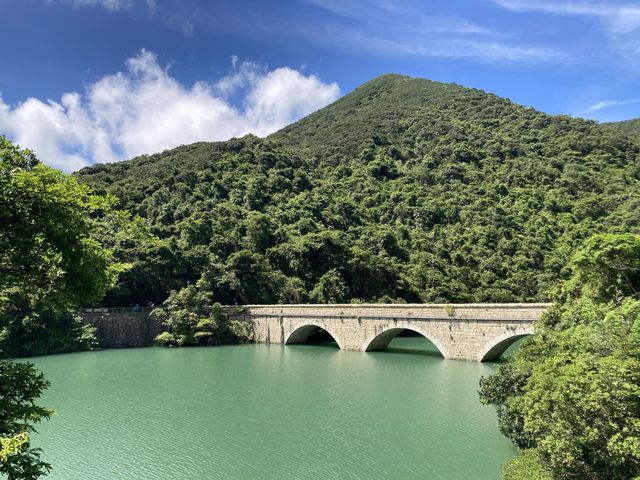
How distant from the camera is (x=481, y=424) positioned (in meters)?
15.9

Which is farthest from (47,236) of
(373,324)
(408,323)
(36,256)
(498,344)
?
(373,324)

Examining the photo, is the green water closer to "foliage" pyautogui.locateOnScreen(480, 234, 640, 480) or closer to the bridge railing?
"foliage" pyautogui.locateOnScreen(480, 234, 640, 480)

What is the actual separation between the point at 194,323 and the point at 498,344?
24319 mm

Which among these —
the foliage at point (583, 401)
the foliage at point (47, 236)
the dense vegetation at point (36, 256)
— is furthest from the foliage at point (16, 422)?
the foliage at point (583, 401)

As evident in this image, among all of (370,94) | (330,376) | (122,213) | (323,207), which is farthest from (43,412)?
(370,94)

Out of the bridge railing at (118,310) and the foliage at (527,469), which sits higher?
the bridge railing at (118,310)

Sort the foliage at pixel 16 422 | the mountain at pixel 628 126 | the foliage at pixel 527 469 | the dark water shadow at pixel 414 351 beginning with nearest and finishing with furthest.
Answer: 1. the foliage at pixel 16 422
2. the foliage at pixel 527 469
3. the dark water shadow at pixel 414 351
4. the mountain at pixel 628 126

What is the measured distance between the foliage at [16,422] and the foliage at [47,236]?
1583 millimetres

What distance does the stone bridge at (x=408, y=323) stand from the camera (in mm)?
26219

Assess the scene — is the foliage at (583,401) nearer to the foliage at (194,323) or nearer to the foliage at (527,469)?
the foliage at (527,469)

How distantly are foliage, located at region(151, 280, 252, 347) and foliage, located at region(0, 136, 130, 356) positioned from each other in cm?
3040

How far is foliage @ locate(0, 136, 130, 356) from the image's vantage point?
283 inches

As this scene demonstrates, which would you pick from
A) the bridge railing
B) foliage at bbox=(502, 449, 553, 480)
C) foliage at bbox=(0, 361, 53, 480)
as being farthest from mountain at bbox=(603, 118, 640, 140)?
foliage at bbox=(0, 361, 53, 480)

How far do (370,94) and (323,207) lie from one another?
69656 mm
